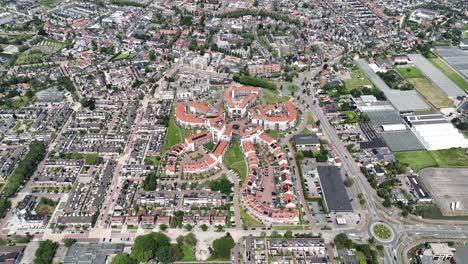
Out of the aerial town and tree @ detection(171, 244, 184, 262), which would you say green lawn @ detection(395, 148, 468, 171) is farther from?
tree @ detection(171, 244, 184, 262)

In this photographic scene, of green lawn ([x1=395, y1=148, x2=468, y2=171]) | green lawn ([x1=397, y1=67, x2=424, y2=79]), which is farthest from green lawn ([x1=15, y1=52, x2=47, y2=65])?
green lawn ([x1=397, y1=67, x2=424, y2=79])

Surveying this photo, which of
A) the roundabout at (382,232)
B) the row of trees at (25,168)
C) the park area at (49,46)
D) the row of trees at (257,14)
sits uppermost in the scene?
the row of trees at (257,14)

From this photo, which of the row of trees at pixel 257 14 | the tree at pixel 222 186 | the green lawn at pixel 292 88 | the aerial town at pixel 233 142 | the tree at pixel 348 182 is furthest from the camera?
the row of trees at pixel 257 14

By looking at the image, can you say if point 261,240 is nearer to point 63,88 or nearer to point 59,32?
point 63,88

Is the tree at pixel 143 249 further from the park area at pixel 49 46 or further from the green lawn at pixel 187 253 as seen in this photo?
the park area at pixel 49 46

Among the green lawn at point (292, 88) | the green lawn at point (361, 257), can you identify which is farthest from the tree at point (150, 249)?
the green lawn at point (292, 88)

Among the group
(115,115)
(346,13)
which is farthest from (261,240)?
(346,13)

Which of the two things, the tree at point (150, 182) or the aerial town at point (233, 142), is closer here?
the aerial town at point (233, 142)
